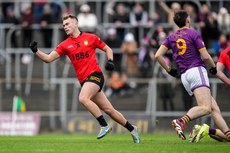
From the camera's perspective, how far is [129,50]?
1097 inches

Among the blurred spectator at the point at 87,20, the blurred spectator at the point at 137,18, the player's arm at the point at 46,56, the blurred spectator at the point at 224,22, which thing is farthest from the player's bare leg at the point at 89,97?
the blurred spectator at the point at 224,22

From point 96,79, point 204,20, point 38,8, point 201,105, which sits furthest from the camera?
point 38,8

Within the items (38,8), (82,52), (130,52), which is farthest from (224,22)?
(82,52)

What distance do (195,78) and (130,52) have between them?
12.1 meters

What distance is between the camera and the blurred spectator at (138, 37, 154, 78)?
26.9m

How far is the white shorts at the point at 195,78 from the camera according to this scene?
619 inches

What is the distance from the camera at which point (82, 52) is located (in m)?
17.1

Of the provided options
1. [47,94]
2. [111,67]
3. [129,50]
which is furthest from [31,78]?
[111,67]

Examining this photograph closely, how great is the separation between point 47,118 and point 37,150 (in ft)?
40.9

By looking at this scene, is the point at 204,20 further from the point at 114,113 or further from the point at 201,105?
the point at 201,105

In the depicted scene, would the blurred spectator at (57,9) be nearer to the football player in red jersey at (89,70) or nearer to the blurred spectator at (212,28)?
the blurred spectator at (212,28)

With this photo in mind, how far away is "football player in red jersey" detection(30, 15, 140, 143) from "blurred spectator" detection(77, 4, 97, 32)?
1149cm

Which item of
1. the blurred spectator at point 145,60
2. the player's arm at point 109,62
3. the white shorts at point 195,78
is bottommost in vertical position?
the blurred spectator at point 145,60

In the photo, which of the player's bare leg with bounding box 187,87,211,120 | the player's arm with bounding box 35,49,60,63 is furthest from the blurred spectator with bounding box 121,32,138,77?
the player's bare leg with bounding box 187,87,211,120
